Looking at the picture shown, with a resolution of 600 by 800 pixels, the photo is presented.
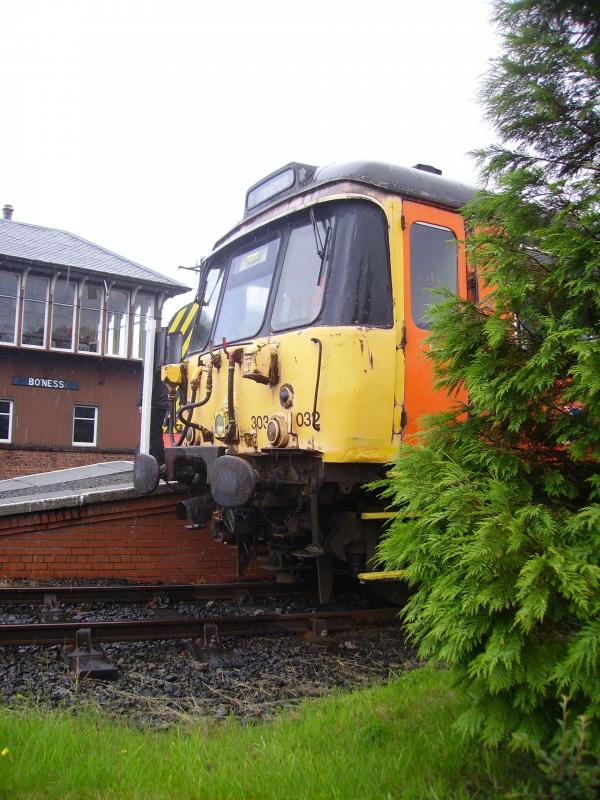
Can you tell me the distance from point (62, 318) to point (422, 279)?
20985 mm

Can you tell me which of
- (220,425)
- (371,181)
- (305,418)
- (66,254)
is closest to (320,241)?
(371,181)

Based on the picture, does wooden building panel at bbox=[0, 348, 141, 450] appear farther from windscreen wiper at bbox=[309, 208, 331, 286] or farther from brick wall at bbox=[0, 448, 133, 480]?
windscreen wiper at bbox=[309, 208, 331, 286]

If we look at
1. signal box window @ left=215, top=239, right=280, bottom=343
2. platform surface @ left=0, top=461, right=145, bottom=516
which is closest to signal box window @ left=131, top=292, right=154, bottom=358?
platform surface @ left=0, top=461, right=145, bottom=516

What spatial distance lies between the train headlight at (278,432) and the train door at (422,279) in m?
0.91

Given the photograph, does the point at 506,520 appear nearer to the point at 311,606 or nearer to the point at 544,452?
the point at 544,452

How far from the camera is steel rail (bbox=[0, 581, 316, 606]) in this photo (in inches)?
259

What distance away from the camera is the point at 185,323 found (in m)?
7.91

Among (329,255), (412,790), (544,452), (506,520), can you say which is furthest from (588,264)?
(329,255)

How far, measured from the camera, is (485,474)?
3.17 meters

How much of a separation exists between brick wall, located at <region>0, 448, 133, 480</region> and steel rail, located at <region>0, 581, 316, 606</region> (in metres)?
17.2

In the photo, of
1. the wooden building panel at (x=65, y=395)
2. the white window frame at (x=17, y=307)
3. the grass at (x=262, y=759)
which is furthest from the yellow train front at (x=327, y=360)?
the white window frame at (x=17, y=307)

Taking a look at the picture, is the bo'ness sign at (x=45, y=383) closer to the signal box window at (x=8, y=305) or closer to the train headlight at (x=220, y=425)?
the signal box window at (x=8, y=305)

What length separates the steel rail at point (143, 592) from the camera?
6.57 meters

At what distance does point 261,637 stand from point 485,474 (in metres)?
3.30
